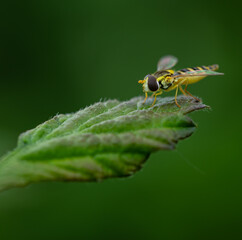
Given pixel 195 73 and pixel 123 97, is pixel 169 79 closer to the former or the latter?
pixel 195 73

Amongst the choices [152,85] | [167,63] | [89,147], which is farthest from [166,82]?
[89,147]

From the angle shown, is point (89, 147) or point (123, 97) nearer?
point (89, 147)

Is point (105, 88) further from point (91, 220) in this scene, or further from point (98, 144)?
point (98, 144)

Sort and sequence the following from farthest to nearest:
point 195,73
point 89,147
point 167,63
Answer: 1. point 167,63
2. point 195,73
3. point 89,147

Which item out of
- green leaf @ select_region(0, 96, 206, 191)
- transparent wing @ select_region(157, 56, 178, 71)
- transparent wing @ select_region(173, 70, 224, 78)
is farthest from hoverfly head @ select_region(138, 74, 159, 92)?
green leaf @ select_region(0, 96, 206, 191)

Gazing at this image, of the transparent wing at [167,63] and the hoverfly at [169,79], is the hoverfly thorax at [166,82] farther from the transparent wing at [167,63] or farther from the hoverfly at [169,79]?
the transparent wing at [167,63]

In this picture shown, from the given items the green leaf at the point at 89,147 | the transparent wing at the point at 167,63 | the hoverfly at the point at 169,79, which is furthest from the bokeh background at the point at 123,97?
the green leaf at the point at 89,147
